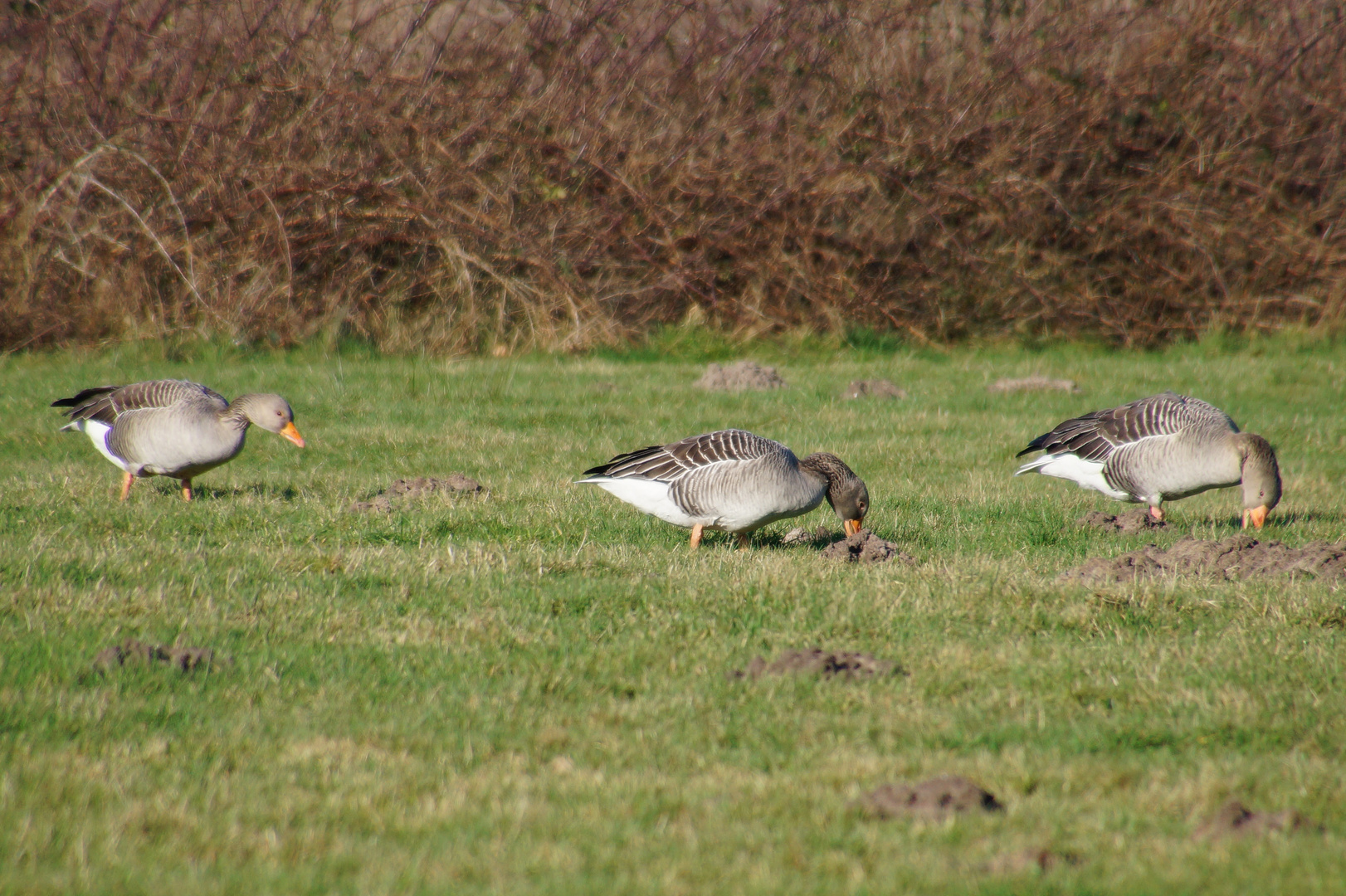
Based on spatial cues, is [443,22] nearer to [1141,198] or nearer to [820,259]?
[820,259]

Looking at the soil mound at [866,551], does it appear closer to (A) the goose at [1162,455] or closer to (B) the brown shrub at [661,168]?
(A) the goose at [1162,455]

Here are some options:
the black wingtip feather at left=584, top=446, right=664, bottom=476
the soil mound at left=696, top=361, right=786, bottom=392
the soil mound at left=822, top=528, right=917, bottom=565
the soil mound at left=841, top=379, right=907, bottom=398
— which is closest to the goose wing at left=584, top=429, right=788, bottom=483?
the black wingtip feather at left=584, top=446, right=664, bottom=476

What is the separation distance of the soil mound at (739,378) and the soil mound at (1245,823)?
34.1 feet

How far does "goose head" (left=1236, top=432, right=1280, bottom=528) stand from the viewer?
804cm

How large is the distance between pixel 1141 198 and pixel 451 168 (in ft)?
37.1

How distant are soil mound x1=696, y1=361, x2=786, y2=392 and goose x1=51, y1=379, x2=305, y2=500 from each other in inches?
251

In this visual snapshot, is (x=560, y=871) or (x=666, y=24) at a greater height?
(x=666, y=24)

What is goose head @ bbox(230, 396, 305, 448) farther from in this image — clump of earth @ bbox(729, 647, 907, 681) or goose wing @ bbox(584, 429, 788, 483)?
clump of earth @ bbox(729, 647, 907, 681)

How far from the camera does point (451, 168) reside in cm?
1652

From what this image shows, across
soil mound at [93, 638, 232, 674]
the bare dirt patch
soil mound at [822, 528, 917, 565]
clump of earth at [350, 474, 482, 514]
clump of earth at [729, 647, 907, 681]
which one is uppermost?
clump of earth at [350, 474, 482, 514]

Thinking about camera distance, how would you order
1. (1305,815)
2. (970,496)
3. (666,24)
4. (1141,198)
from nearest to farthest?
(1305,815) < (970,496) < (666,24) < (1141,198)

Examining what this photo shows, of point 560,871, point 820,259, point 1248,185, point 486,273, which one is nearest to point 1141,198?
point 1248,185

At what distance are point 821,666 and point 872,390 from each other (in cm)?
946

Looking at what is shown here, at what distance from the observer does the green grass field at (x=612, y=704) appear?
3.46 meters
